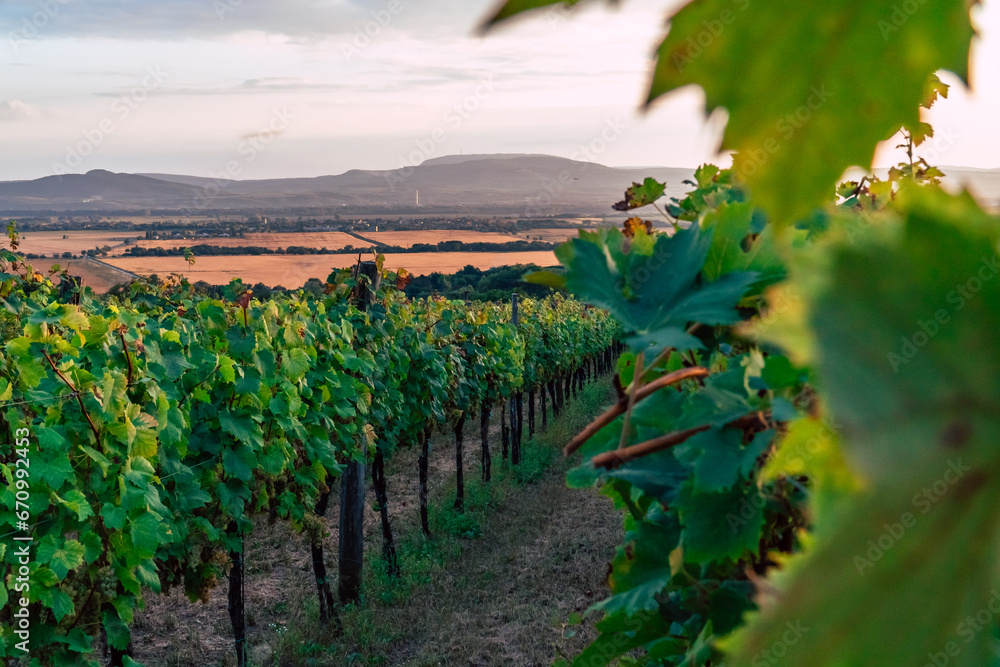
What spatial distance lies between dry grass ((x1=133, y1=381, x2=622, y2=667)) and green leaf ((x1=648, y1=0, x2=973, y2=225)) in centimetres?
726

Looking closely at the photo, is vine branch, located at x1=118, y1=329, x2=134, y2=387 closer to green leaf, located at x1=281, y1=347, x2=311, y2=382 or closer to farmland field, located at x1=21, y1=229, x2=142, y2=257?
green leaf, located at x1=281, y1=347, x2=311, y2=382

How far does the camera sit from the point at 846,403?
0.17 metres

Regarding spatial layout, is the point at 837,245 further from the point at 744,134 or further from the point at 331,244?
the point at 331,244

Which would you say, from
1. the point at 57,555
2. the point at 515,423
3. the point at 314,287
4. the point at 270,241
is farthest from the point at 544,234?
the point at 57,555

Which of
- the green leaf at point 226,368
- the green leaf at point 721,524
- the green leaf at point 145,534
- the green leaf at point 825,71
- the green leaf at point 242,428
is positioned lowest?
the green leaf at point 145,534

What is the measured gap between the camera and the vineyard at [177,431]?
3615 millimetres

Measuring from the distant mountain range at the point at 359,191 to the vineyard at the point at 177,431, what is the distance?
81696 millimetres

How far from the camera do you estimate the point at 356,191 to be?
108000mm

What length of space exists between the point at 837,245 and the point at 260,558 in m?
10.3

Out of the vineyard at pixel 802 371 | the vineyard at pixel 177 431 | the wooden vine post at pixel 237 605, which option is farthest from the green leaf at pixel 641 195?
the wooden vine post at pixel 237 605

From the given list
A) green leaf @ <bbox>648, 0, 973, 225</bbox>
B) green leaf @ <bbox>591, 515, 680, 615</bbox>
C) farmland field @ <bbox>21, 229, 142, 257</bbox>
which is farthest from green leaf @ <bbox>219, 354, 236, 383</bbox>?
farmland field @ <bbox>21, 229, 142, 257</bbox>

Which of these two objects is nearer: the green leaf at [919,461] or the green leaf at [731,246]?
the green leaf at [919,461]

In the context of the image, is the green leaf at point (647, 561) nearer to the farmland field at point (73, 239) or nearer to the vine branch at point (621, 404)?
the vine branch at point (621, 404)

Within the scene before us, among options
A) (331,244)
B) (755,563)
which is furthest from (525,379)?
(331,244)
